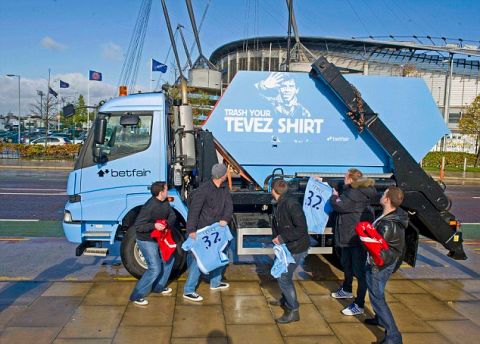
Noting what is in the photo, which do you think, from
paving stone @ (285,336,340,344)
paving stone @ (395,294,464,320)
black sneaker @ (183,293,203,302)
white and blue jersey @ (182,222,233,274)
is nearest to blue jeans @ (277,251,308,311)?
paving stone @ (285,336,340,344)

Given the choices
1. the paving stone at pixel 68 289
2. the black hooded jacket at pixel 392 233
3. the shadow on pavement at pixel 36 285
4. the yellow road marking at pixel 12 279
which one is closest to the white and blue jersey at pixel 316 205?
the black hooded jacket at pixel 392 233

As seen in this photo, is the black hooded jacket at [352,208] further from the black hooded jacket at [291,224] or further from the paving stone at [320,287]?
the paving stone at [320,287]

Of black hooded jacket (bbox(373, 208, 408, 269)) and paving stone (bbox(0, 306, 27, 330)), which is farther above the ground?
black hooded jacket (bbox(373, 208, 408, 269))

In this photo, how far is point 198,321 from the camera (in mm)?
4957

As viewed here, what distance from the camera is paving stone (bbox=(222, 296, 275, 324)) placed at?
5031 millimetres

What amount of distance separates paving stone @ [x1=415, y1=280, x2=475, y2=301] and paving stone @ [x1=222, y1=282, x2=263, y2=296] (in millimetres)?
2534

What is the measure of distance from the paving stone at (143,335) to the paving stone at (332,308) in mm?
1934

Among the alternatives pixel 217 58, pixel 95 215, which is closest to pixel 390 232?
pixel 95 215

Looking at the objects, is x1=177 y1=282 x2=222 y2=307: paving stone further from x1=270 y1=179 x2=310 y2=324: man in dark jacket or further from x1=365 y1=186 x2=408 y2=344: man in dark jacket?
x1=365 y1=186 x2=408 y2=344: man in dark jacket

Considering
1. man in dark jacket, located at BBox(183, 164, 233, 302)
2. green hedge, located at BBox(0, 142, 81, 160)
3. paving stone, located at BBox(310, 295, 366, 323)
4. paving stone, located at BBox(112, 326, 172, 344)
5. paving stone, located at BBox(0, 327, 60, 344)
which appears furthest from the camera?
green hedge, located at BBox(0, 142, 81, 160)

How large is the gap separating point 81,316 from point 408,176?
4.91 metres

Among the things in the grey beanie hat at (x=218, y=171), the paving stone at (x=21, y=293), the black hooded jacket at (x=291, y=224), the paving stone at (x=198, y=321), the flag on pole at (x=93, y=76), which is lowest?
the paving stone at (x=198, y=321)

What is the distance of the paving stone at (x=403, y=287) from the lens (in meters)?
6.20

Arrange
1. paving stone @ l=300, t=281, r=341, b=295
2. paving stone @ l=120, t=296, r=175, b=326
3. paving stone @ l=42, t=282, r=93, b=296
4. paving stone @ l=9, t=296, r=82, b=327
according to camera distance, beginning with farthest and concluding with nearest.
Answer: paving stone @ l=300, t=281, r=341, b=295 < paving stone @ l=42, t=282, r=93, b=296 < paving stone @ l=120, t=296, r=175, b=326 < paving stone @ l=9, t=296, r=82, b=327
